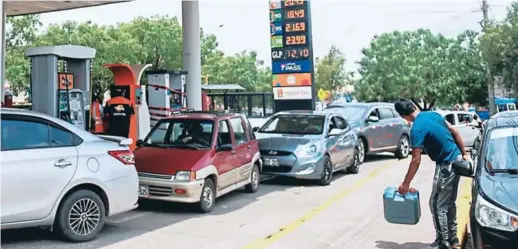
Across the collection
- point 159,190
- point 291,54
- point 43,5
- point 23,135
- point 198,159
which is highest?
point 43,5

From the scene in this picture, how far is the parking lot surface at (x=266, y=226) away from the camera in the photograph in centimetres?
630

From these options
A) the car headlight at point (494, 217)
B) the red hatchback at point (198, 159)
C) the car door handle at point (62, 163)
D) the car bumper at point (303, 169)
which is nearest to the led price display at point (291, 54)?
the car bumper at point (303, 169)

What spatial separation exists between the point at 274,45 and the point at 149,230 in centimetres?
1752

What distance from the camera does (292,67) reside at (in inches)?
926

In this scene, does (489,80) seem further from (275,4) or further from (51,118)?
(51,118)

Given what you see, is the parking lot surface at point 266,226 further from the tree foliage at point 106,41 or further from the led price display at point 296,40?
the tree foliage at point 106,41

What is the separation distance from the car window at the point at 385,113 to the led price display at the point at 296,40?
7.62 m

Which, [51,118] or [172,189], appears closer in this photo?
[51,118]

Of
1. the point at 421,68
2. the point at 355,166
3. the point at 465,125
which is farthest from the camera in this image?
the point at 421,68

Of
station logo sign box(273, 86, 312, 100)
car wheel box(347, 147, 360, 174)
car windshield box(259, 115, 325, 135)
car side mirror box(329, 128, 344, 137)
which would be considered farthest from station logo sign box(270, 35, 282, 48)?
car side mirror box(329, 128, 344, 137)

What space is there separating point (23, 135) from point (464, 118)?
649 inches

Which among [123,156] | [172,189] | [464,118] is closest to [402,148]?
[464,118]

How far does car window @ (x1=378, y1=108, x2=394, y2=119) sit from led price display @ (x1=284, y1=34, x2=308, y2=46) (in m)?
7.62

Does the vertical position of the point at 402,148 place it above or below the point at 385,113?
below
